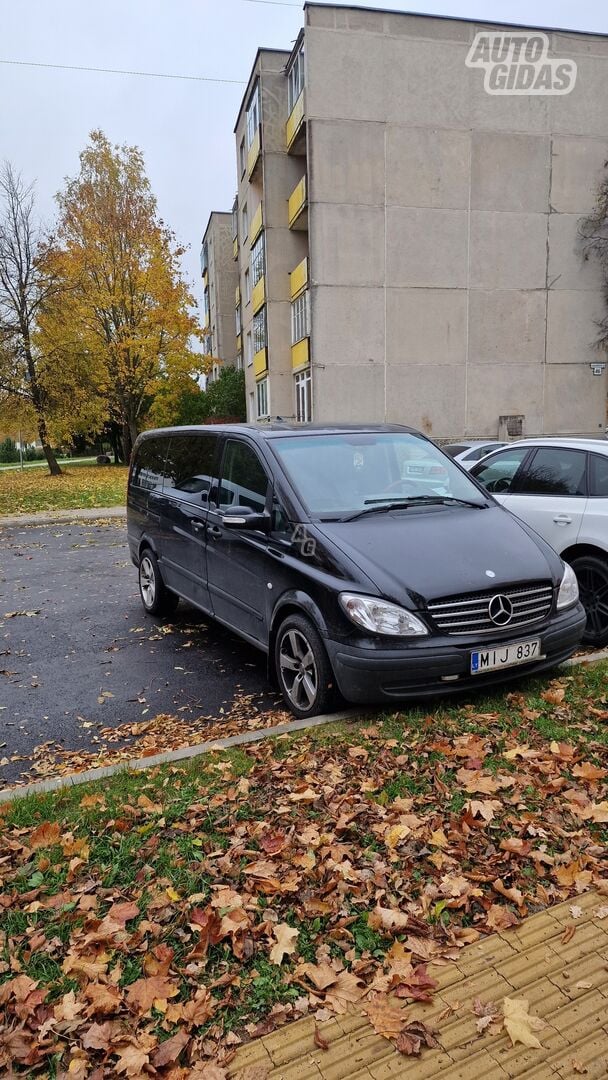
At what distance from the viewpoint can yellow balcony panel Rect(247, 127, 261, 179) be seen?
1144 inches

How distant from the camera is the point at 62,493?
2317cm

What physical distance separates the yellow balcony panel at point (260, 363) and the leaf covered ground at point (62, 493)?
294 inches

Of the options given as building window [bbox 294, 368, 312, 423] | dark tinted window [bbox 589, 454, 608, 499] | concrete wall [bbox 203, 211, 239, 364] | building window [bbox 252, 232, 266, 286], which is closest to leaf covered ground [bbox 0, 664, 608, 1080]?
dark tinted window [bbox 589, 454, 608, 499]

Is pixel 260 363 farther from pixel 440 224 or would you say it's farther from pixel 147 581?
pixel 147 581

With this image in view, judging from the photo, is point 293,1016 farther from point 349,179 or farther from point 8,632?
point 349,179

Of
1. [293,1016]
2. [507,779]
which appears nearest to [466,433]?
[507,779]

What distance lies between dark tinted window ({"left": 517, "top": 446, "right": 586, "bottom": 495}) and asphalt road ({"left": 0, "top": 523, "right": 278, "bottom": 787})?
2909 millimetres

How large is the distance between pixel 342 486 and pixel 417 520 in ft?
2.08

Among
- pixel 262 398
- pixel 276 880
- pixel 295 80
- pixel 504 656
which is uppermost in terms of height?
pixel 295 80

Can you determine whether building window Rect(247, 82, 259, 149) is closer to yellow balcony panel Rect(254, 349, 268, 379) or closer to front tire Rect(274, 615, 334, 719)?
yellow balcony panel Rect(254, 349, 268, 379)

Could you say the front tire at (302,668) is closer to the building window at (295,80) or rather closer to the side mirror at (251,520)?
the side mirror at (251,520)

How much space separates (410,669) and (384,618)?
32 centimetres

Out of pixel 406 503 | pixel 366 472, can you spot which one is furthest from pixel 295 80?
pixel 406 503

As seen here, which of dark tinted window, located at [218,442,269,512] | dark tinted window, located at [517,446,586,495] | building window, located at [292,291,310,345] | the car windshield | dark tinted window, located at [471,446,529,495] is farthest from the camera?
building window, located at [292,291,310,345]
